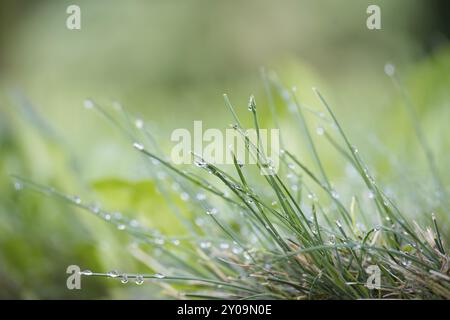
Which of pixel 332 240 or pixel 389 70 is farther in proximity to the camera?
pixel 389 70

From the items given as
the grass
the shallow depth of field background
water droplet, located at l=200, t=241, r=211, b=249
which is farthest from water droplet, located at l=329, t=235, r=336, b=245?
the shallow depth of field background

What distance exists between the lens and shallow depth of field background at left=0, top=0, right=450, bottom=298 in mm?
878

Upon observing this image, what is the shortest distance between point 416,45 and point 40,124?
1.44m

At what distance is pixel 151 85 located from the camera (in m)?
2.28

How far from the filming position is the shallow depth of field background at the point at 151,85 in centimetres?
88

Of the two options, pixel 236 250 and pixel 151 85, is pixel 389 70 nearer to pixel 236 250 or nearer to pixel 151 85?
pixel 236 250

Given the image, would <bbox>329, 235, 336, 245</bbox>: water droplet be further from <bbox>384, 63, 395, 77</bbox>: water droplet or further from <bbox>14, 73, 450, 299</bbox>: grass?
<bbox>384, 63, 395, 77</bbox>: water droplet

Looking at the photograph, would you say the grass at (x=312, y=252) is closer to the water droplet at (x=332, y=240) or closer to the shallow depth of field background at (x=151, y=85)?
the water droplet at (x=332, y=240)

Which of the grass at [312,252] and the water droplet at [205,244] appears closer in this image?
the grass at [312,252]

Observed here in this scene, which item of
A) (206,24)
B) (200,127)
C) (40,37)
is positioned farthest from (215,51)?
(200,127)

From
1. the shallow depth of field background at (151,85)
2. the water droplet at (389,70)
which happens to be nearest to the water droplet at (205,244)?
the shallow depth of field background at (151,85)

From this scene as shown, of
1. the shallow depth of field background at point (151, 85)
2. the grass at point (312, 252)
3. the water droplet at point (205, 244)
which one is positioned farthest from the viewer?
the shallow depth of field background at point (151, 85)

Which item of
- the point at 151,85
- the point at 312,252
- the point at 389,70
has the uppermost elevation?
the point at 151,85

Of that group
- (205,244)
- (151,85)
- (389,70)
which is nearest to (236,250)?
(205,244)
